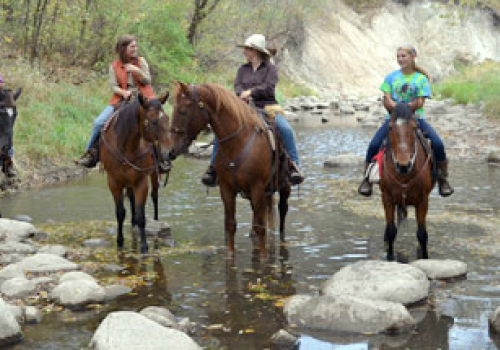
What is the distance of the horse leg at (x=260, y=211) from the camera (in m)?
8.47

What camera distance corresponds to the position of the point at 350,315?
6.11m

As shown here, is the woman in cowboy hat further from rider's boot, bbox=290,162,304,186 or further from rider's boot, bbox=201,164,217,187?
rider's boot, bbox=290,162,304,186

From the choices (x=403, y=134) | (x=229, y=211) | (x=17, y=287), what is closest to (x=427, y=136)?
(x=403, y=134)

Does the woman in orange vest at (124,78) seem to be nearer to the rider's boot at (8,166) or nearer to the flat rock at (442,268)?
the rider's boot at (8,166)

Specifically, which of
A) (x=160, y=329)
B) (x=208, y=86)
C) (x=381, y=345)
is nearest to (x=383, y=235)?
(x=208, y=86)

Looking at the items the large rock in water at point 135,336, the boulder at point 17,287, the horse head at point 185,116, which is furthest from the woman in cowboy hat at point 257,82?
the large rock in water at point 135,336

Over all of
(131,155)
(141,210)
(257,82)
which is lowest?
(141,210)

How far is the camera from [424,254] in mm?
8555

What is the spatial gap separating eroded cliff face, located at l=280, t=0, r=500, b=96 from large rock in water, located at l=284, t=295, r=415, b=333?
152 feet

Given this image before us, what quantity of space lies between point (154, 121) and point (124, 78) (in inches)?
57.6

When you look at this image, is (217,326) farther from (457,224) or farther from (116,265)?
(457,224)

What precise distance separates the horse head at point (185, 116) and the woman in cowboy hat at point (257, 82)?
85 centimetres

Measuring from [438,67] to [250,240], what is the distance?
60136 millimetres

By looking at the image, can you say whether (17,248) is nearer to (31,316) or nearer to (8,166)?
(31,316)
